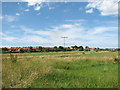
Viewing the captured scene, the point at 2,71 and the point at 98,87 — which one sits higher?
the point at 2,71

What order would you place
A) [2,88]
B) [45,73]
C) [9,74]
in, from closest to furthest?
[2,88], [9,74], [45,73]

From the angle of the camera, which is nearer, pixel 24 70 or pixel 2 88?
pixel 2 88

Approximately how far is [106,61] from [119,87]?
33.6 ft

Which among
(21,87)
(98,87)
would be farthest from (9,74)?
(98,87)

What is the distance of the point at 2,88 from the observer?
4.26 meters

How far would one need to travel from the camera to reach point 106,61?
14164mm

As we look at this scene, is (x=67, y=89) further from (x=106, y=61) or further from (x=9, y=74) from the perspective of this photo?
(x=106, y=61)

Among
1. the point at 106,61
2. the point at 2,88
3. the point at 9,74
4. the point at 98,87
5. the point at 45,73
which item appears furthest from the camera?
Answer: the point at 106,61

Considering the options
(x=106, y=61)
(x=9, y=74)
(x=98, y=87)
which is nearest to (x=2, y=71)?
(x=9, y=74)

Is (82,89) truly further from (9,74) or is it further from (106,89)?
(9,74)

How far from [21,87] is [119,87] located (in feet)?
14.1

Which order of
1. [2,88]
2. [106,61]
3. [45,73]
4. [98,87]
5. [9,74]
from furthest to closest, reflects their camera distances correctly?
[106,61]
[45,73]
[9,74]
[98,87]
[2,88]

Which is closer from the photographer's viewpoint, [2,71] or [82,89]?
[82,89]

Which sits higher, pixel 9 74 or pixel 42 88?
pixel 9 74
